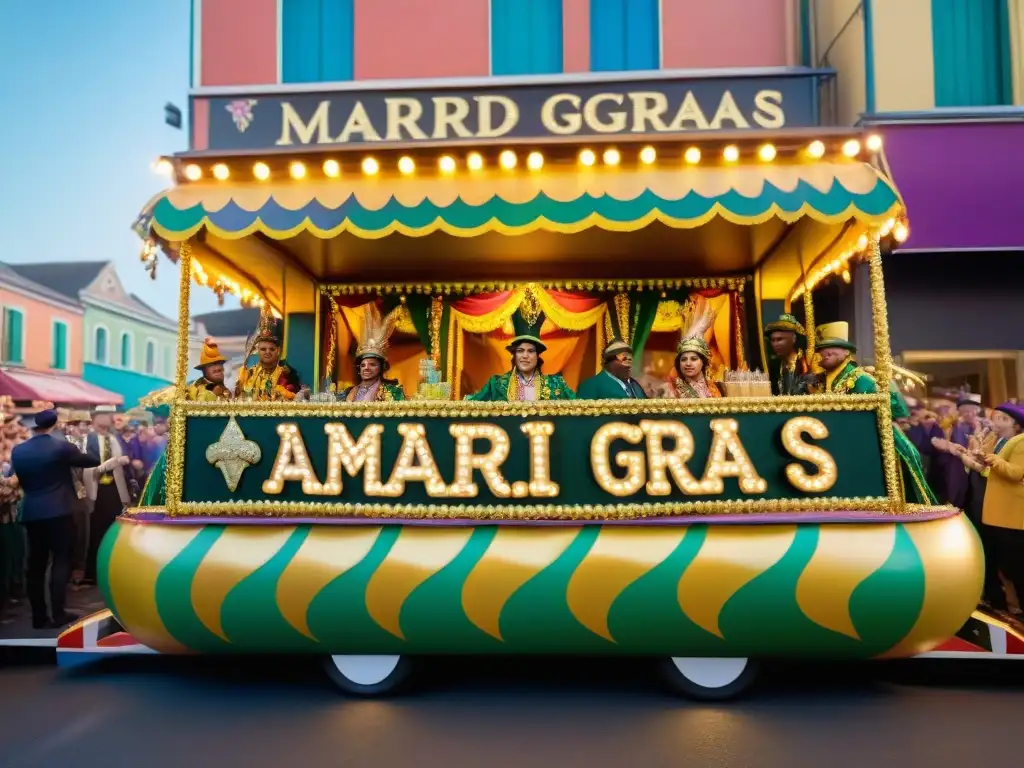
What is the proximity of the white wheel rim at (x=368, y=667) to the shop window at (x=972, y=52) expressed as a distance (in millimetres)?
8571

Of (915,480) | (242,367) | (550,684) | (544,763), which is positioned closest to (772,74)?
(915,480)

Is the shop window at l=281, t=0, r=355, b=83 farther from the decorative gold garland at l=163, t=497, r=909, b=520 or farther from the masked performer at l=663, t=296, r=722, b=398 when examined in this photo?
the decorative gold garland at l=163, t=497, r=909, b=520

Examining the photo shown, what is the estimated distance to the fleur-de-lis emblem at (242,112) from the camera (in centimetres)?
859

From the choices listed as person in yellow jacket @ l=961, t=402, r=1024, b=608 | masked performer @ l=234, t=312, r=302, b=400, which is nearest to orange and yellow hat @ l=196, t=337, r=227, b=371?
masked performer @ l=234, t=312, r=302, b=400

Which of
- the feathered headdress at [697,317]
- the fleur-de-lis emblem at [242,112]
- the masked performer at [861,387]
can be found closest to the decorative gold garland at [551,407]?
the masked performer at [861,387]

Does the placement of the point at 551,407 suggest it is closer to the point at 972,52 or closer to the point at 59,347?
the point at 972,52

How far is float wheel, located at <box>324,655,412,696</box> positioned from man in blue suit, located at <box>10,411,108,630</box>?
2776 millimetres

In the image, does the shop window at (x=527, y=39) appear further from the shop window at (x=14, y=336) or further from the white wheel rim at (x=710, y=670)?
the shop window at (x=14, y=336)

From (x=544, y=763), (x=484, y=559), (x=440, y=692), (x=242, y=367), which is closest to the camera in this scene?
(x=544, y=763)

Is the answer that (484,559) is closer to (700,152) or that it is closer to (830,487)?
(830,487)

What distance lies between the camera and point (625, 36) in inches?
352

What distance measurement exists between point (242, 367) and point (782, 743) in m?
5.34

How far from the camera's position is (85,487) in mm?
7016

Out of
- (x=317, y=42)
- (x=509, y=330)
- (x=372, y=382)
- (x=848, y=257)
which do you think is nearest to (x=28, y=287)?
(x=317, y=42)
